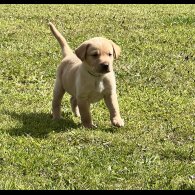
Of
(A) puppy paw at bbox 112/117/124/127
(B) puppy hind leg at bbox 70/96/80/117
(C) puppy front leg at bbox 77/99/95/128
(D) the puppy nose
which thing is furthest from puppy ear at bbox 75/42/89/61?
(B) puppy hind leg at bbox 70/96/80/117

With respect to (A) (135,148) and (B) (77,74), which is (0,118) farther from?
(A) (135,148)

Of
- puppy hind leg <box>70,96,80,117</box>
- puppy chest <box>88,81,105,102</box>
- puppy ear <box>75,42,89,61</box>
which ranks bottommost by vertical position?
puppy hind leg <box>70,96,80,117</box>

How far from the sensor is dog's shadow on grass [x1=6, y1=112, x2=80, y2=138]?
286 inches

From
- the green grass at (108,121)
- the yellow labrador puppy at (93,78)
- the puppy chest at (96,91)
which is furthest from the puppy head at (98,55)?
the green grass at (108,121)

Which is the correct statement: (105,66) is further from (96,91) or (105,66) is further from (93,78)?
(96,91)

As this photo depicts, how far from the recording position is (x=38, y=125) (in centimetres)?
759

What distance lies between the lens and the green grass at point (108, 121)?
5.84 m

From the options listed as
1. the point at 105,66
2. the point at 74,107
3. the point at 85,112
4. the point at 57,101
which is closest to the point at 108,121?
the point at 85,112

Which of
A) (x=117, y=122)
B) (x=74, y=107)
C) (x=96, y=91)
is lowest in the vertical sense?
(x=74, y=107)

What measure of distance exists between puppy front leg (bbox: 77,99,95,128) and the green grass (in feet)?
0.61

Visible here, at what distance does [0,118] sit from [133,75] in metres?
3.48

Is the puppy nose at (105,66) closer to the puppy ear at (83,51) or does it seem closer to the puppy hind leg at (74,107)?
the puppy ear at (83,51)

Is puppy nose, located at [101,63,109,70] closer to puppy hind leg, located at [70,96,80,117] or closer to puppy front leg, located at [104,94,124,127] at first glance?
puppy front leg, located at [104,94,124,127]

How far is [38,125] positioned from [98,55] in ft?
4.83
